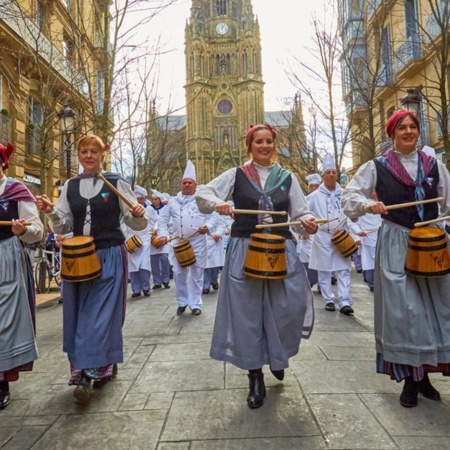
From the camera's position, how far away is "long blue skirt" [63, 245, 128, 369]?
11.6 ft

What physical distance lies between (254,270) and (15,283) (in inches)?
73.4

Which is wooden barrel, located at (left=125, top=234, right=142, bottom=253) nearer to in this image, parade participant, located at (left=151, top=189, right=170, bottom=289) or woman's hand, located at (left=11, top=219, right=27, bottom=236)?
parade participant, located at (left=151, top=189, right=170, bottom=289)

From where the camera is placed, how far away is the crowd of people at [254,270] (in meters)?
3.29

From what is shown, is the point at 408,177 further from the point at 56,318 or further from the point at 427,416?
the point at 56,318

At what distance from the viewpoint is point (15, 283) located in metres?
3.49

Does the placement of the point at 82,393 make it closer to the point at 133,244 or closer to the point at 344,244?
the point at 344,244

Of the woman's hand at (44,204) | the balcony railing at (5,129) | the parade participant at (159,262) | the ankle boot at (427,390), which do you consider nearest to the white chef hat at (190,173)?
the parade participant at (159,262)

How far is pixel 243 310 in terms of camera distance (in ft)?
11.3

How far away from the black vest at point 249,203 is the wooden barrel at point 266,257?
28 centimetres

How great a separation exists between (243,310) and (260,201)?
870mm

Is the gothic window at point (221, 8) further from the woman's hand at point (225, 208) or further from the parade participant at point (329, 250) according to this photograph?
the woman's hand at point (225, 208)

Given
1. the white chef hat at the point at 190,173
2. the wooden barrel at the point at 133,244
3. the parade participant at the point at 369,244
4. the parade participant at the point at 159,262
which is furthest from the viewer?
the parade participant at the point at 159,262

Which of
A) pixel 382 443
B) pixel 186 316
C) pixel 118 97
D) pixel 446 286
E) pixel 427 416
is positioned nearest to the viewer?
pixel 382 443

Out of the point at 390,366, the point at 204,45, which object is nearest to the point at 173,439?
the point at 390,366
